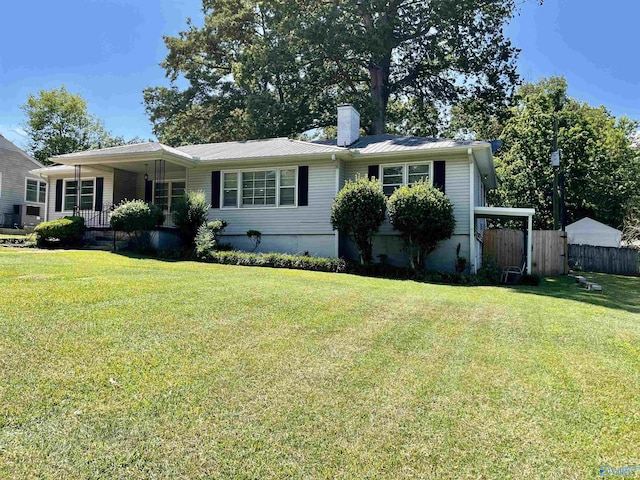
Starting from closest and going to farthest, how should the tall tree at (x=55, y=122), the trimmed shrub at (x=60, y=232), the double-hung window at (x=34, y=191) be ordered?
1. the trimmed shrub at (x=60, y=232)
2. the double-hung window at (x=34, y=191)
3. the tall tree at (x=55, y=122)

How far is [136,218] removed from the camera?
14078 millimetres

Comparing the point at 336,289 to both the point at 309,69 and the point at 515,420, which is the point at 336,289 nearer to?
the point at 515,420

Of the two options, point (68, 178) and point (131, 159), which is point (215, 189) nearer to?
point (131, 159)

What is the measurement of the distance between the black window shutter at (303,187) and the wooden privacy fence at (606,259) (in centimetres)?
1454

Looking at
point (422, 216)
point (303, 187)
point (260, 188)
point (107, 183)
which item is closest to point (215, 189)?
point (260, 188)

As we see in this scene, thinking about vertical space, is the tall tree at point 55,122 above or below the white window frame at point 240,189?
above

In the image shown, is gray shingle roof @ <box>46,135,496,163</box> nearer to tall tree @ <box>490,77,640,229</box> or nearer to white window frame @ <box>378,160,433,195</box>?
white window frame @ <box>378,160,433,195</box>

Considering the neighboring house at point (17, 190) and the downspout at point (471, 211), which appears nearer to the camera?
the downspout at point (471, 211)

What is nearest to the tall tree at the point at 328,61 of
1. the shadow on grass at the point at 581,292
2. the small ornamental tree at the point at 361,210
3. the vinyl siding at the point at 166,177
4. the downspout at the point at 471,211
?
the vinyl siding at the point at 166,177

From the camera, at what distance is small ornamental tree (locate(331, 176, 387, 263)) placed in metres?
12.8

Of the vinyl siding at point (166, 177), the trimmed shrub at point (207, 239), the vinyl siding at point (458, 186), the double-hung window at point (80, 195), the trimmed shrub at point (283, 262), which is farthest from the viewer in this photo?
the double-hung window at point (80, 195)

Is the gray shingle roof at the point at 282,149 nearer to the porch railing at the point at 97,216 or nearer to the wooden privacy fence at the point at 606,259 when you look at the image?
the porch railing at the point at 97,216

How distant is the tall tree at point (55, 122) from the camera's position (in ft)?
118

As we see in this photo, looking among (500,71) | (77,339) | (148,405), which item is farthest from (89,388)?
(500,71)
